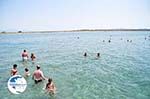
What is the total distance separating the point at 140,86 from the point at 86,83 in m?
4.05

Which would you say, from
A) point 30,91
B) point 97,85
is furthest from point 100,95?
point 30,91

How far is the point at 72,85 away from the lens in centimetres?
1684

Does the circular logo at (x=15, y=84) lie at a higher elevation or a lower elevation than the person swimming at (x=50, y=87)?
higher

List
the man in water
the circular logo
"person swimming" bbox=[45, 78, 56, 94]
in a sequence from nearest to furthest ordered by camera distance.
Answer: the circular logo, "person swimming" bbox=[45, 78, 56, 94], the man in water

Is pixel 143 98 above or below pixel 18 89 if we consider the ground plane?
below

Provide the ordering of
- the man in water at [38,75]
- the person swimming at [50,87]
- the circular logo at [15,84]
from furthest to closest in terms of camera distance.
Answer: the man in water at [38,75], the person swimming at [50,87], the circular logo at [15,84]

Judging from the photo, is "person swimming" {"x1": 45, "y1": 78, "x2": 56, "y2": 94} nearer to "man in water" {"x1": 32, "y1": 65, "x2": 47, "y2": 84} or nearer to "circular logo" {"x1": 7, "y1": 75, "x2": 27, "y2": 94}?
"man in water" {"x1": 32, "y1": 65, "x2": 47, "y2": 84}

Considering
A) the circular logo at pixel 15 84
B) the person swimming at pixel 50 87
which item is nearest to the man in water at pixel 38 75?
the person swimming at pixel 50 87

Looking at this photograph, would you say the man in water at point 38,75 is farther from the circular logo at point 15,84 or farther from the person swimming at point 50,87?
the circular logo at point 15,84

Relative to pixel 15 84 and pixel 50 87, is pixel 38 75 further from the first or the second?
pixel 15 84

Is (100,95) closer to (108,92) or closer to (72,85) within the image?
(108,92)

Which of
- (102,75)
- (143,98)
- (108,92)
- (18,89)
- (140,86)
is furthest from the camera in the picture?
(102,75)

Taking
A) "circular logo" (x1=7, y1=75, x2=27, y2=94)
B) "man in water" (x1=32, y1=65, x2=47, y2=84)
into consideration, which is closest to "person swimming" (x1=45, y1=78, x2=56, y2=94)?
"man in water" (x1=32, y1=65, x2=47, y2=84)

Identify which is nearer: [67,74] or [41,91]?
[41,91]
